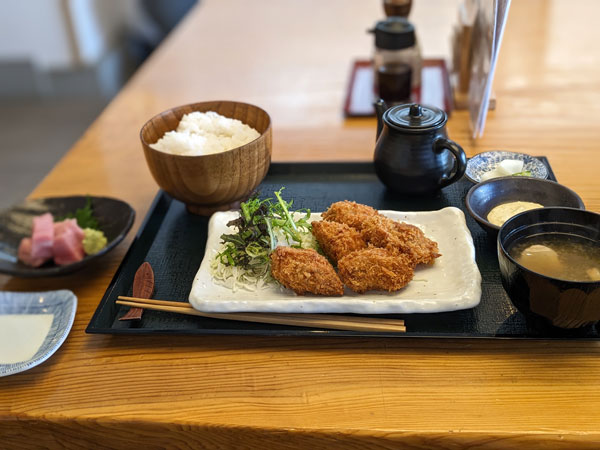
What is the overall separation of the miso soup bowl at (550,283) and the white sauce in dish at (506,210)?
15cm

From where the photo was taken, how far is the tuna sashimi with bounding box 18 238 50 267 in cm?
136

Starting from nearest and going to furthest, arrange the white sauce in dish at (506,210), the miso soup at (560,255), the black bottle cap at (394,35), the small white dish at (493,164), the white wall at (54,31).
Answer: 1. the miso soup at (560,255)
2. the white sauce in dish at (506,210)
3. the small white dish at (493,164)
4. the black bottle cap at (394,35)
5. the white wall at (54,31)

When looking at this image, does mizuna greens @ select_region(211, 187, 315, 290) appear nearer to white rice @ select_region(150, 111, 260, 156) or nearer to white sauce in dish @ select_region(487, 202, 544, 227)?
white rice @ select_region(150, 111, 260, 156)

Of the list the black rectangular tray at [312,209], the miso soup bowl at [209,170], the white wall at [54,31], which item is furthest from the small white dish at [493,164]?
the white wall at [54,31]

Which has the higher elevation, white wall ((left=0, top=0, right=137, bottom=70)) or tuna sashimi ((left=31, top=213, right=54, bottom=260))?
tuna sashimi ((left=31, top=213, right=54, bottom=260))

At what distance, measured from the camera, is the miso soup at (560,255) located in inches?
40.4

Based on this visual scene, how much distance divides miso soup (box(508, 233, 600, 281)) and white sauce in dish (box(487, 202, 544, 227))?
165 millimetres

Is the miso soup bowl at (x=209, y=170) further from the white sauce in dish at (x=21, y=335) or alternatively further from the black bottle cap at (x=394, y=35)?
the black bottle cap at (x=394, y=35)

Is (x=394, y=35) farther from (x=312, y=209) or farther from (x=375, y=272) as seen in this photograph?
(x=375, y=272)

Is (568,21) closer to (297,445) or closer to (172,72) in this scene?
(172,72)

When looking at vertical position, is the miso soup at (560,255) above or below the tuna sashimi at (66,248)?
above

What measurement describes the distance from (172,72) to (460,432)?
82.4 inches

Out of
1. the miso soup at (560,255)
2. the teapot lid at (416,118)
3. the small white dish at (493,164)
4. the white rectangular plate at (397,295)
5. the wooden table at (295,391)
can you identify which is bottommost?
the small white dish at (493,164)

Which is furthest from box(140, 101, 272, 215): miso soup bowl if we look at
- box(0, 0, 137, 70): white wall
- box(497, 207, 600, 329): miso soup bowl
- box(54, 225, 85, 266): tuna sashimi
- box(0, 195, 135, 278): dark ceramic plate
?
box(0, 0, 137, 70): white wall
